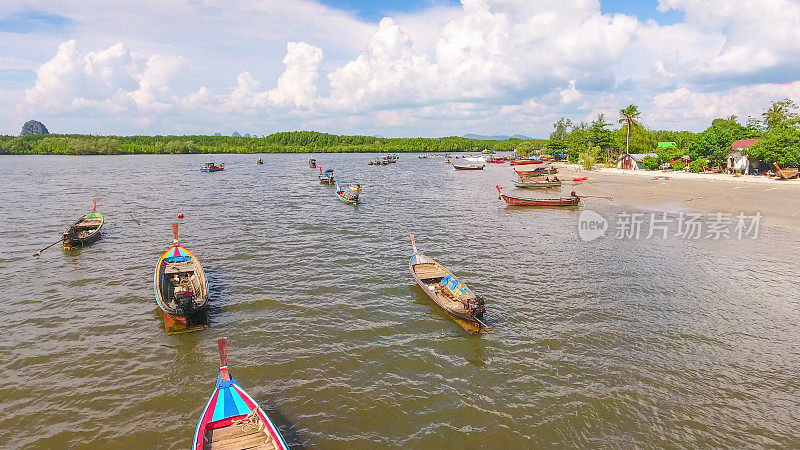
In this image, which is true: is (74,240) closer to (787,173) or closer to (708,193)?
(708,193)

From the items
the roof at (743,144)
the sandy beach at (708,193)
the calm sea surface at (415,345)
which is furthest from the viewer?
the roof at (743,144)

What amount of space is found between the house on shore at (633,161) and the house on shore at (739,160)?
53.4ft

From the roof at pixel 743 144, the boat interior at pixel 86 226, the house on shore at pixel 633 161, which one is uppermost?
the roof at pixel 743 144

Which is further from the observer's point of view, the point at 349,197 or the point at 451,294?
the point at 349,197

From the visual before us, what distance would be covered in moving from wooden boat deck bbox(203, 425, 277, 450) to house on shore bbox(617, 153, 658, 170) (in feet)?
332

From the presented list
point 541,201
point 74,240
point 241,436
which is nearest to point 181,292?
point 241,436

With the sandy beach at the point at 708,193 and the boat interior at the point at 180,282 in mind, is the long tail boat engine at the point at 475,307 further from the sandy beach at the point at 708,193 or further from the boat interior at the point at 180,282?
the sandy beach at the point at 708,193

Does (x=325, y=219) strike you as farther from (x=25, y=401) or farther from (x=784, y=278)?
(x=784, y=278)

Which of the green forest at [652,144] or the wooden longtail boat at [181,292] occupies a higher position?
the green forest at [652,144]

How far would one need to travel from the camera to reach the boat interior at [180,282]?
61.9 feet

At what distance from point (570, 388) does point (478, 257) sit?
15.2 m

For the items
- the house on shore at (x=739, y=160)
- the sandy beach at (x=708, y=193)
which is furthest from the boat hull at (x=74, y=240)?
Result: the house on shore at (x=739, y=160)

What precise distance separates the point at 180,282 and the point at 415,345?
12708 mm

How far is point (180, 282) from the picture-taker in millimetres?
21484
